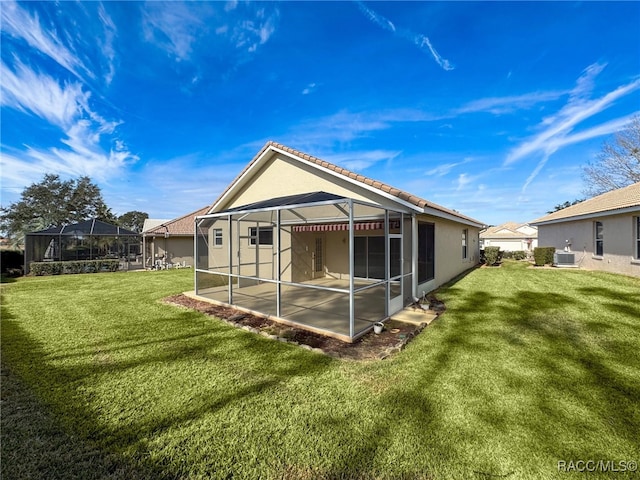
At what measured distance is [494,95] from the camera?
15.6 m

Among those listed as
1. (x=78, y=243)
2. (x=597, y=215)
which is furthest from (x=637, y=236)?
(x=78, y=243)

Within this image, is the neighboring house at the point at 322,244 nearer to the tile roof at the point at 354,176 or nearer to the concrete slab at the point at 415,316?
the tile roof at the point at 354,176

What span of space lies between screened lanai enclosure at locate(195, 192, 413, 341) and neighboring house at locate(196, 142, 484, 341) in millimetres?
49

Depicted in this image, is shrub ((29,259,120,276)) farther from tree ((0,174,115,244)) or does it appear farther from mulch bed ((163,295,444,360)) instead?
tree ((0,174,115,244))

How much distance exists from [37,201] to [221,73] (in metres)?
44.5

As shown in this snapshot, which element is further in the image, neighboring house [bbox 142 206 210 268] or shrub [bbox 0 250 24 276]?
neighboring house [bbox 142 206 210 268]

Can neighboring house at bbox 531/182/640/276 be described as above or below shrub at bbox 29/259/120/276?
above

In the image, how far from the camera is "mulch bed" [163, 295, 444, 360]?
6.17 metres

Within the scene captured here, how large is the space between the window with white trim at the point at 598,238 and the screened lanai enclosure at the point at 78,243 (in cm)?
3585

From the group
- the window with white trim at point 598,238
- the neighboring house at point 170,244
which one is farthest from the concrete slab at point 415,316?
the neighboring house at point 170,244

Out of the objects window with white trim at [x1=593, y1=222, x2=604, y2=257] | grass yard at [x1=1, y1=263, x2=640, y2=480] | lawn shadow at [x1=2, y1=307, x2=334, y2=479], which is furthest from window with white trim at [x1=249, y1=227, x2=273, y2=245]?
window with white trim at [x1=593, y1=222, x2=604, y2=257]

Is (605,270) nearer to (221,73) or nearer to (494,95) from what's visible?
(494,95)

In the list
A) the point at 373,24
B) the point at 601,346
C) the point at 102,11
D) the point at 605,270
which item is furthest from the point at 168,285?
the point at 605,270

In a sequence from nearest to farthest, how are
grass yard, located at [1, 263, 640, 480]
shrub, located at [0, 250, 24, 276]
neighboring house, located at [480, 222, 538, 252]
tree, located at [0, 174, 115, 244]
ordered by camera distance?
grass yard, located at [1, 263, 640, 480], shrub, located at [0, 250, 24, 276], tree, located at [0, 174, 115, 244], neighboring house, located at [480, 222, 538, 252]
